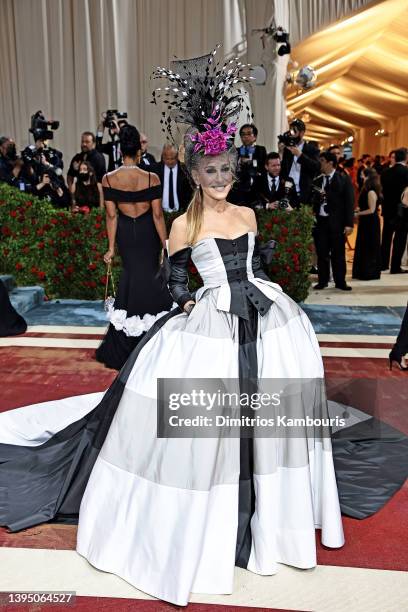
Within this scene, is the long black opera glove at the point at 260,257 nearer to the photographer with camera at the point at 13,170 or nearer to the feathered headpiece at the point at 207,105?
the feathered headpiece at the point at 207,105

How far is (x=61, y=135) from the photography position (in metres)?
11.1

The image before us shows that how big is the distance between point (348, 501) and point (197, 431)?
995 mm

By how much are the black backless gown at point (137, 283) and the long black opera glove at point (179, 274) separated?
5.84ft

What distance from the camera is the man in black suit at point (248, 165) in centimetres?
686

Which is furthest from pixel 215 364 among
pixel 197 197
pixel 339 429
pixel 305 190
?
pixel 305 190

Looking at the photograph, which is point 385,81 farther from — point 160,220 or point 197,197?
point 197,197

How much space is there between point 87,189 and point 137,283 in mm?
3170

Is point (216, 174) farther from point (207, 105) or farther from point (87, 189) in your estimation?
point (87, 189)

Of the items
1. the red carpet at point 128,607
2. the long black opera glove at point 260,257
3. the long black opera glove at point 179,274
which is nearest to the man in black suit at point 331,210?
the long black opera glove at point 260,257

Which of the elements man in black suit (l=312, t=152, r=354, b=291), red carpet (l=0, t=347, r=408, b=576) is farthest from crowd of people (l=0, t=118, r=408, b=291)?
red carpet (l=0, t=347, r=408, b=576)

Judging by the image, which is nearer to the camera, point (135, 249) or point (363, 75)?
point (135, 249)

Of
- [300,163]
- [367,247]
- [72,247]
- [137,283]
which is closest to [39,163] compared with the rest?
[72,247]

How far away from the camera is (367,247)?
8914 mm

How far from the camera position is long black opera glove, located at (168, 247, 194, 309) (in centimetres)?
275
